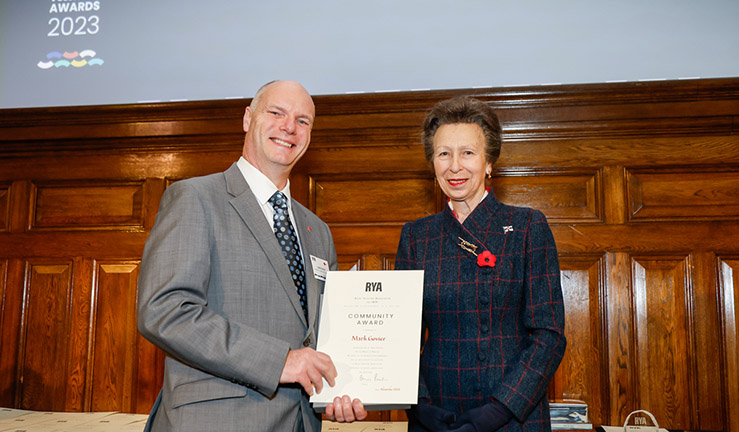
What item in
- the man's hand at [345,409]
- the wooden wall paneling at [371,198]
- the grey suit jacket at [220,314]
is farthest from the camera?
the wooden wall paneling at [371,198]

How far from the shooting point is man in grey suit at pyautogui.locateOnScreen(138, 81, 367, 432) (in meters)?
1.40

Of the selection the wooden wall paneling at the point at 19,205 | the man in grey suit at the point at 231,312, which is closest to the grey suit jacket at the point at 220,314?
the man in grey suit at the point at 231,312

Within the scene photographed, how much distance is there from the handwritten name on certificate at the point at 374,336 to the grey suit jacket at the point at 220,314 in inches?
3.1

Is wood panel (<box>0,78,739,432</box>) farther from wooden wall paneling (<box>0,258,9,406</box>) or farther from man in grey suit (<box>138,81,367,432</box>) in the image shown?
man in grey suit (<box>138,81,367,432</box>)

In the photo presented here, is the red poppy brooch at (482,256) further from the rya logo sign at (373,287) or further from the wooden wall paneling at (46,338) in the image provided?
the wooden wall paneling at (46,338)

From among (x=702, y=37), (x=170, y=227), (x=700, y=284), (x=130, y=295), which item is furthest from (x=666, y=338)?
(x=130, y=295)

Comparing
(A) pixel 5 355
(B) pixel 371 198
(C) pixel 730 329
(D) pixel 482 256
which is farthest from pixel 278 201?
(A) pixel 5 355

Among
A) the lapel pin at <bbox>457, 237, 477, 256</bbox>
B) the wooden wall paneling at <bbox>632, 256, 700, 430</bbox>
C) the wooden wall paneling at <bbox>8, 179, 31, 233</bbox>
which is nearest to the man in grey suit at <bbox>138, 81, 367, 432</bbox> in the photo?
the lapel pin at <bbox>457, 237, 477, 256</bbox>

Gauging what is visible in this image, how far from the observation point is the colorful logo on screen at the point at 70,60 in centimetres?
325

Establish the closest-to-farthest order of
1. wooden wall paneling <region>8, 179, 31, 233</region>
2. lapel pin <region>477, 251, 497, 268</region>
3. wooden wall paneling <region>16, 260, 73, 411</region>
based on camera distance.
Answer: lapel pin <region>477, 251, 497, 268</region> < wooden wall paneling <region>16, 260, 73, 411</region> < wooden wall paneling <region>8, 179, 31, 233</region>

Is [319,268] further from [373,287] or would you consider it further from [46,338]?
[46,338]

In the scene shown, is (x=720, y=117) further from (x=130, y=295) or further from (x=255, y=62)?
(x=130, y=295)

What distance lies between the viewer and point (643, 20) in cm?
290

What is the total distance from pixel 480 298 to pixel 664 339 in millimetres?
1695
